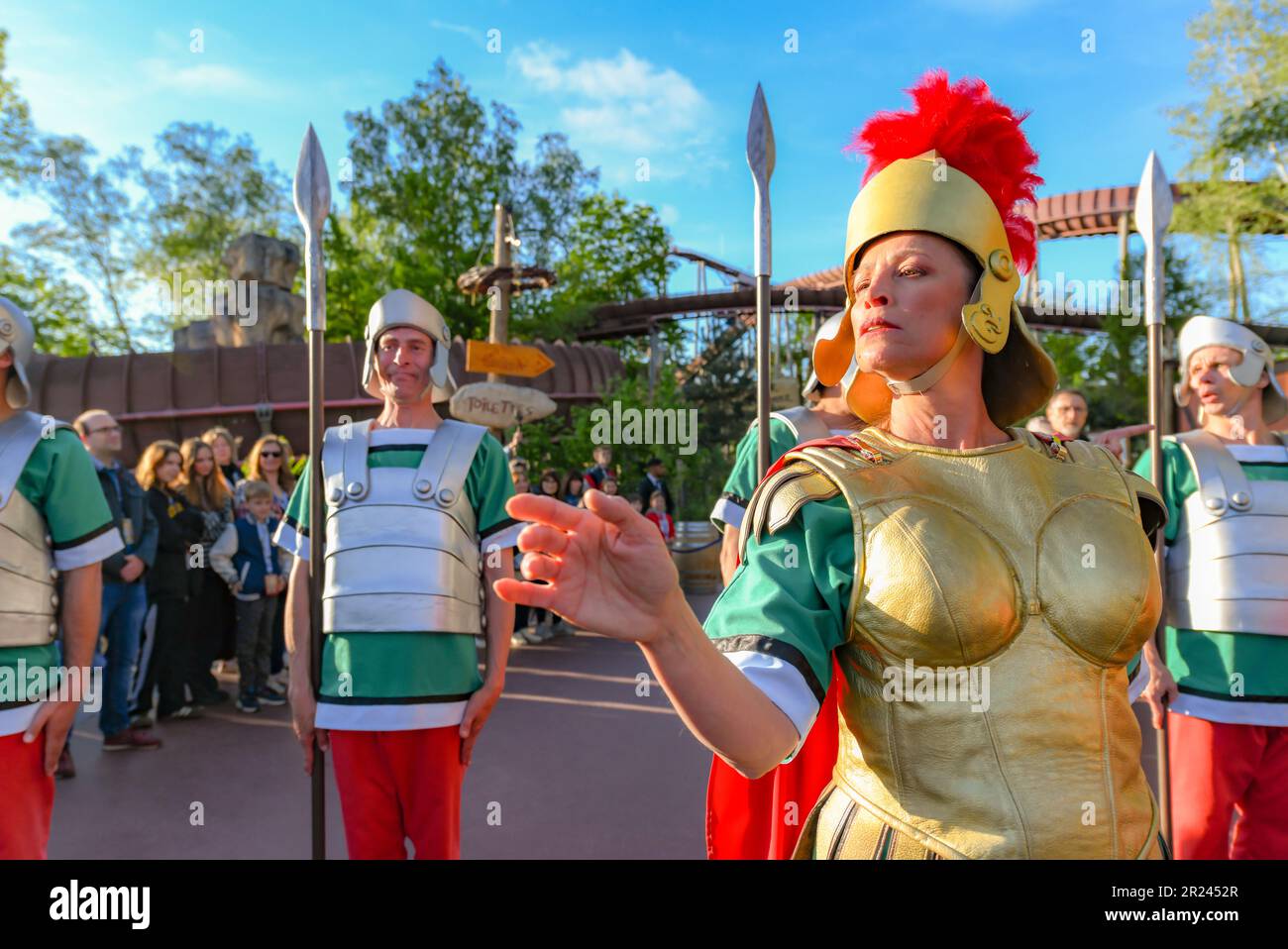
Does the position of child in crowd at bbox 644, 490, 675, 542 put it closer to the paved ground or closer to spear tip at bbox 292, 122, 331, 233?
the paved ground

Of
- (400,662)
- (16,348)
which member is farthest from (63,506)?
(400,662)

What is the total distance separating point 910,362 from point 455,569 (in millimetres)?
1752

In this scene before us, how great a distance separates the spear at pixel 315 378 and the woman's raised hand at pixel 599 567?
2.03m

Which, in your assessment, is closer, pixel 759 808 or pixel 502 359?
pixel 759 808

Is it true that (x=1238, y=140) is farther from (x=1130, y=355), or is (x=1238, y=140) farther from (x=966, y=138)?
(x=966, y=138)

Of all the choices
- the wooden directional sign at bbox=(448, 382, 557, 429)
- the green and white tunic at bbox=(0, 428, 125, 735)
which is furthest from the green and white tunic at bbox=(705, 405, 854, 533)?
the wooden directional sign at bbox=(448, 382, 557, 429)

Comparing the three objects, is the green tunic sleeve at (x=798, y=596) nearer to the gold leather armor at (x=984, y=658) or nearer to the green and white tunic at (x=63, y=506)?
the gold leather armor at (x=984, y=658)

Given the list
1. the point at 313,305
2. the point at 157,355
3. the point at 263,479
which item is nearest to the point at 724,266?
the point at 157,355

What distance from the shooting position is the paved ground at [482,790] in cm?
378

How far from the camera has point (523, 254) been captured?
29.6m

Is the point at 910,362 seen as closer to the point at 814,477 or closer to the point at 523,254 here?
the point at 814,477

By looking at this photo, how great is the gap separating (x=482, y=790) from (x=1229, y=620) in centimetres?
352

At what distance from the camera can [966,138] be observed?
156cm

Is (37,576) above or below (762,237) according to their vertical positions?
below
